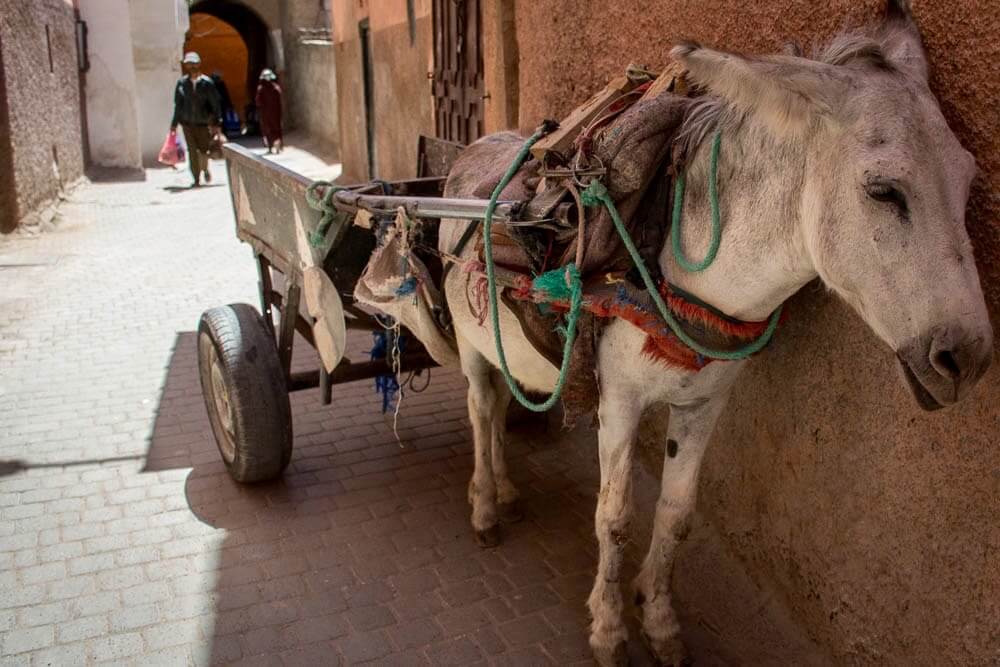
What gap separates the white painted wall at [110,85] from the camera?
51.2ft

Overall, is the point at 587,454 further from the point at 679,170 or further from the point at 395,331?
the point at 679,170

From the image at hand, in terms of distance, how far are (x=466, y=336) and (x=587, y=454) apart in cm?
144

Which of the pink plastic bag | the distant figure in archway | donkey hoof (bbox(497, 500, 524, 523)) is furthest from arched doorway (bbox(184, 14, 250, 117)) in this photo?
donkey hoof (bbox(497, 500, 524, 523))

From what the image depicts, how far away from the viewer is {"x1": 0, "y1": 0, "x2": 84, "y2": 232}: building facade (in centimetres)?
1011

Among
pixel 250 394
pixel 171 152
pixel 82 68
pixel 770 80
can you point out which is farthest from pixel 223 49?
pixel 770 80

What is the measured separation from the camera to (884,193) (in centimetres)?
171

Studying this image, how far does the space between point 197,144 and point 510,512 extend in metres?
12.7

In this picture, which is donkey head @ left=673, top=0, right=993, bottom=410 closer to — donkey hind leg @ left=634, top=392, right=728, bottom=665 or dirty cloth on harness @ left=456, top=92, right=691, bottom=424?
dirty cloth on harness @ left=456, top=92, right=691, bottom=424

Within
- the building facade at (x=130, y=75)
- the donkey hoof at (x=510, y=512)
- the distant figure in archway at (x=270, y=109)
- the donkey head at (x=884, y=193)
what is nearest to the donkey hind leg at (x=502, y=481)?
the donkey hoof at (x=510, y=512)

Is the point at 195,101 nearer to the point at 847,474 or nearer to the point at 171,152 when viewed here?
the point at 171,152

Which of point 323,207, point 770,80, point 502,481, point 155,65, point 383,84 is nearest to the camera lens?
point 770,80

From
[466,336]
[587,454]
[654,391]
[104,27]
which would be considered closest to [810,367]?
[654,391]

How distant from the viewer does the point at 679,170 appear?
7.55 feet

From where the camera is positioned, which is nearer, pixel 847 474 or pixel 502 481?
pixel 847 474
